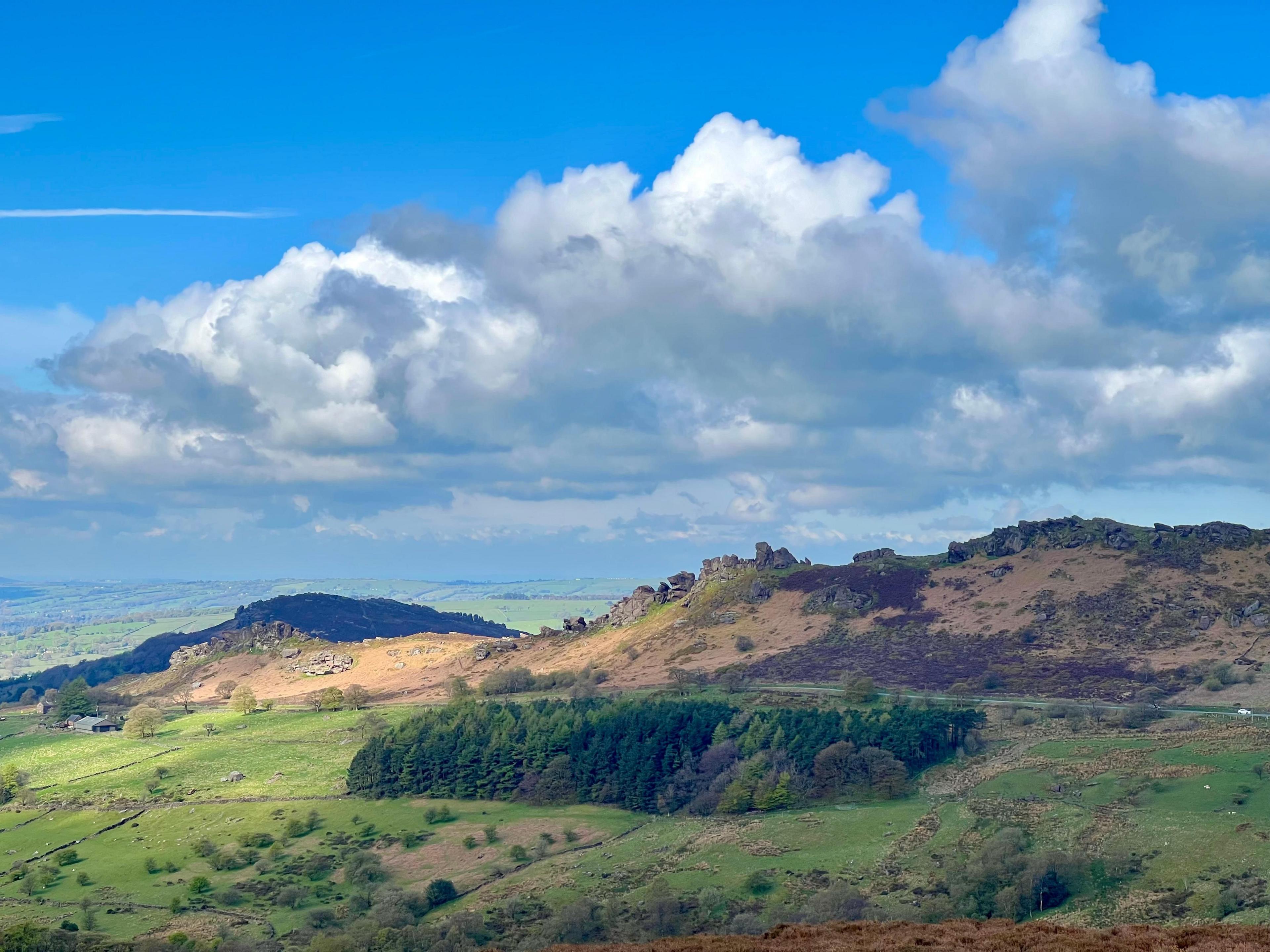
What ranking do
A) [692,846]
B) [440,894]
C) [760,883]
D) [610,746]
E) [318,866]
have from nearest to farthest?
[760,883], [440,894], [692,846], [318,866], [610,746]

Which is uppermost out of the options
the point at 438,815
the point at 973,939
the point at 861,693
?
the point at 973,939

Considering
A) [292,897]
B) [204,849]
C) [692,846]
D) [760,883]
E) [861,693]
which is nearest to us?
[760,883]

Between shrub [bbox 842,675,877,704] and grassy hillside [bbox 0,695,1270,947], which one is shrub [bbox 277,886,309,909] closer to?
grassy hillside [bbox 0,695,1270,947]

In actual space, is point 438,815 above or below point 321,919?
above

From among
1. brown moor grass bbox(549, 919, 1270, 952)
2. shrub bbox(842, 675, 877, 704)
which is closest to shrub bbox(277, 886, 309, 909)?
brown moor grass bbox(549, 919, 1270, 952)

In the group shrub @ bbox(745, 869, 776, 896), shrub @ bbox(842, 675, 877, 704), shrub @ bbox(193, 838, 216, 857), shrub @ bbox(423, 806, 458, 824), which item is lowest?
shrub @ bbox(193, 838, 216, 857)

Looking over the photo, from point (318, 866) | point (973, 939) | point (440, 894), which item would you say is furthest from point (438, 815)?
point (973, 939)

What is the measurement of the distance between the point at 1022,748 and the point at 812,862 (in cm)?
4587

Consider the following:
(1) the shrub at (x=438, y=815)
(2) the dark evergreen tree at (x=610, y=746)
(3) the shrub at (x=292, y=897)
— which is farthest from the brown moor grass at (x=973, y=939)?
(1) the shrub at (x=438, y=815)

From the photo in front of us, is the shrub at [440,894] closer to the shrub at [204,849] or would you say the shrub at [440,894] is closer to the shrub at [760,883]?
the shrub at [760,883]

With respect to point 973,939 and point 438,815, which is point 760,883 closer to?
point 973,939

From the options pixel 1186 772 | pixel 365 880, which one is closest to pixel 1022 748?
pixel 1186 772

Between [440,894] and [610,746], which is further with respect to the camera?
[610,746]

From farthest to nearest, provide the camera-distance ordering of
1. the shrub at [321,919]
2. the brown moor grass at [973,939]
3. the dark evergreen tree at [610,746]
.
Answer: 1. the dark evergreen tree at [610,746]
2. the shrub at [321,919]
3. the brown moor grass at [973,939]
